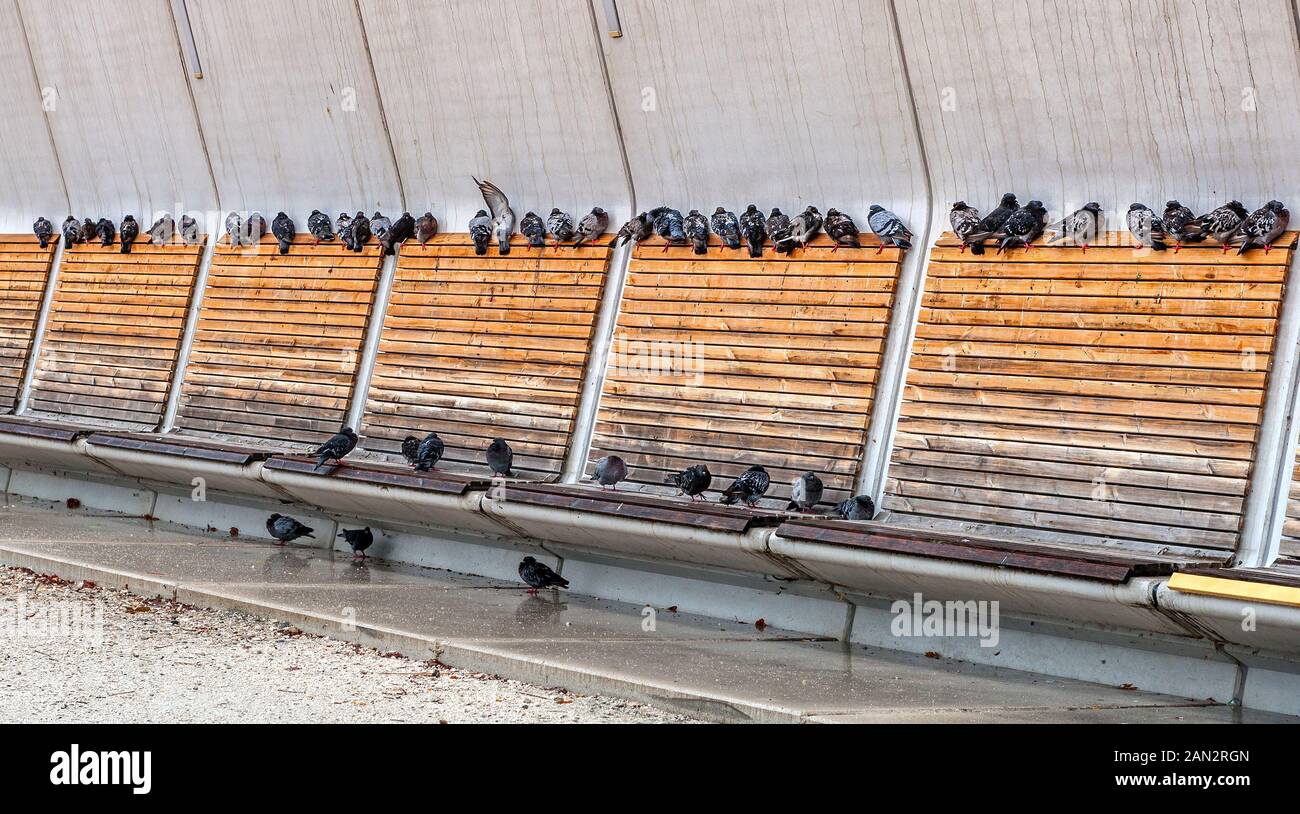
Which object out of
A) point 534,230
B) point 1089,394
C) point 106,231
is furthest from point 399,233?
point 1089,394

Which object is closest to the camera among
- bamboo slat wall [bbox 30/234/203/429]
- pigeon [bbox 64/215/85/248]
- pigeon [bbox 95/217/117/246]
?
bamboo slat wall [bbox 30/234/203/429]

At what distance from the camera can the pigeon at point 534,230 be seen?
34.6 feet

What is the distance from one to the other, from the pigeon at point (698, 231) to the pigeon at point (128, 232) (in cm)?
654

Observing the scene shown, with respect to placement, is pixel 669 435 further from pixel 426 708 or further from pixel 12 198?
pixel 12 198

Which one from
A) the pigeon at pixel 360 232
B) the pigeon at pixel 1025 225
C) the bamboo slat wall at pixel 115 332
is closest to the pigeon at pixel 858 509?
the pigeon at pixel 1025 225

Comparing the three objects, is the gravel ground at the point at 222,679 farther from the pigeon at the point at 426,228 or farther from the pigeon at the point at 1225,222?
the pigeon at the point at 426,228

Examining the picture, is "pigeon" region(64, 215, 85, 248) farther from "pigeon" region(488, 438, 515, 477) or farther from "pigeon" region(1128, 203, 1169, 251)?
"pigeon" region(1128, 203, 1169, 251)

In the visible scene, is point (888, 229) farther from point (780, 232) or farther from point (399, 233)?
point (399, 233)

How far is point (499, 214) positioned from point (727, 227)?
2216 mm

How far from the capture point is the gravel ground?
587cm

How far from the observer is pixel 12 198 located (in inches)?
605

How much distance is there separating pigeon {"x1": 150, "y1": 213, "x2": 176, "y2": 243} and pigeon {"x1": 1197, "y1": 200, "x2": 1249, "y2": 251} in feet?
31.0

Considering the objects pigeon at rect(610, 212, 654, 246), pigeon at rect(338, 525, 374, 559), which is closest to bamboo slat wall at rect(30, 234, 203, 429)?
pigeon at rect(338, 525, 374, 559)

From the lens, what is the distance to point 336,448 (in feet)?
34.1
